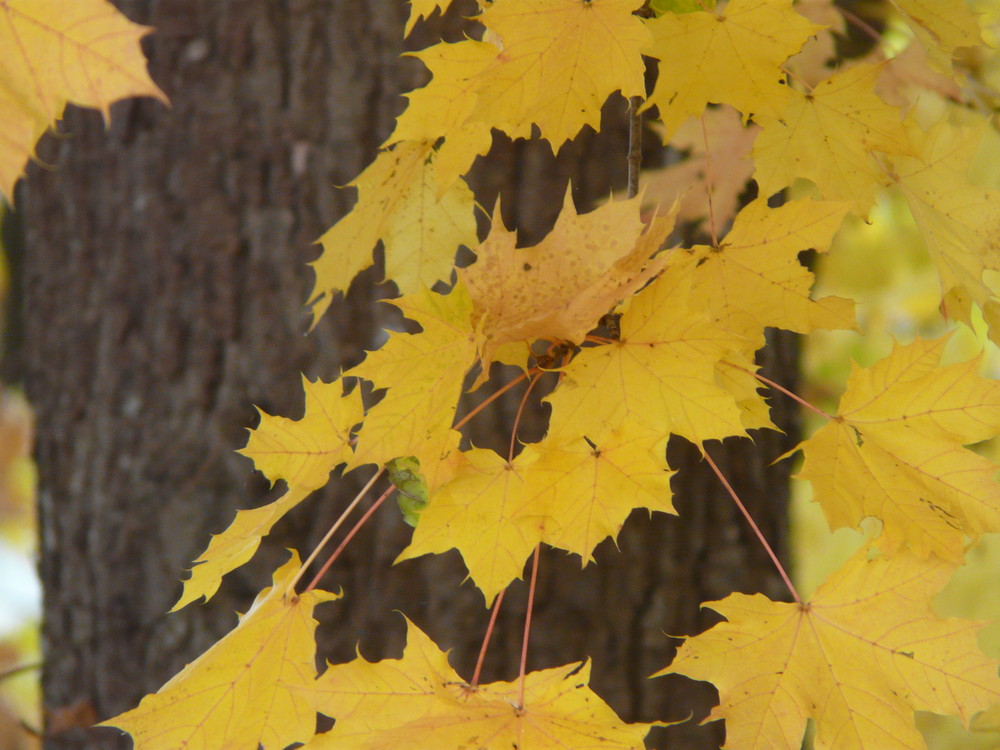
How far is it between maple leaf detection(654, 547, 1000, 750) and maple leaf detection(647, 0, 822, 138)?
1.45ft

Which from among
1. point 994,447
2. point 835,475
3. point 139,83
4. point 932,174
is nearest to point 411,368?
point 139,83

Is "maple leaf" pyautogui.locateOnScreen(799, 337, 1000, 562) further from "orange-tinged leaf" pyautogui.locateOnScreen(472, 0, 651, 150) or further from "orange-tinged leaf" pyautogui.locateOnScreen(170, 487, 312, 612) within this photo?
"orange-tinged leaf" pyautogui.locateOnScreen(170, 487, 312, 612)

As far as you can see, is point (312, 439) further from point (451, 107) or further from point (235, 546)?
point (451, 107)

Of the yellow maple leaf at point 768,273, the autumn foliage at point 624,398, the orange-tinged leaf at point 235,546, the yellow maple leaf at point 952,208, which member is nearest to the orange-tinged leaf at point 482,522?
the autumn foliage at point 624,398

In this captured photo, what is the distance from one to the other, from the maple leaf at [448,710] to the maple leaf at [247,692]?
0.05 metres

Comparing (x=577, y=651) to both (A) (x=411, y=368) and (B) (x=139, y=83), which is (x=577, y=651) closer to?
(A) (x=411, y=368)

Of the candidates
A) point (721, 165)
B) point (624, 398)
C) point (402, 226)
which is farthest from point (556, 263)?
point (721, 165)

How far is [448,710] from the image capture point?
Answer: 28.8 inches

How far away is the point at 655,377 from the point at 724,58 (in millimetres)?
281

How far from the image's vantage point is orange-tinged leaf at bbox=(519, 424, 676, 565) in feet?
2.36

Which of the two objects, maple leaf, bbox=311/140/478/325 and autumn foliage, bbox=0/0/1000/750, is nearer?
autumn foliage, bbox=0/0/1000/750

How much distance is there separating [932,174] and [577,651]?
0.84 metres

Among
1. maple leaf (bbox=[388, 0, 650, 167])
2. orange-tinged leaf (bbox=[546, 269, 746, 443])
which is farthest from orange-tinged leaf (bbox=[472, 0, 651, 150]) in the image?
orange-tinged leaf (bbox=[546, 269, 746, 443])

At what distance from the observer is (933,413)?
828 millimetres
